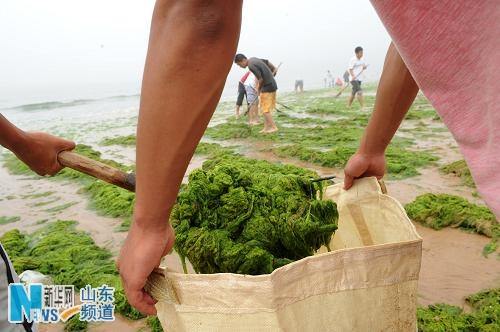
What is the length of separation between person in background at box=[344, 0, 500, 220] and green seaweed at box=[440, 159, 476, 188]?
4.83 meters

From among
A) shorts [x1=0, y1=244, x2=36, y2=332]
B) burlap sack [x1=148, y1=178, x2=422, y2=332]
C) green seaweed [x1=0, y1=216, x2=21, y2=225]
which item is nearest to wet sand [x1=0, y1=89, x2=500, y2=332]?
green seaweed [x1=0, y1=216, x2=21, y2=225]

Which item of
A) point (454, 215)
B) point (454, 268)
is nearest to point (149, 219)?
point (454, 268)

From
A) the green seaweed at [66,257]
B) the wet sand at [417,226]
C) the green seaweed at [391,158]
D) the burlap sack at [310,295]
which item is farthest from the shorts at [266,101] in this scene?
the burlap sack at [310,295]

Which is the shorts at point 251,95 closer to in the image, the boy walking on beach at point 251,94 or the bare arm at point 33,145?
the boy walking on beach at point 251,94

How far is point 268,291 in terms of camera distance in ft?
3.67

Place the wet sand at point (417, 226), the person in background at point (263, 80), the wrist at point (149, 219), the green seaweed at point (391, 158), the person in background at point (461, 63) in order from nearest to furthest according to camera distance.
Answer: the person in background at point (461, 63) → the wrist at point (149, 219) → the wet sand at point (417, 226) → the green seaweed at point (391, 158) → the person in background at point (263, 80)

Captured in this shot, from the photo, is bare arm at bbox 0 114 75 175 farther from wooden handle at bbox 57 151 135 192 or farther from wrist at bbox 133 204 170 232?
wrist at bbox 133 204 170 232

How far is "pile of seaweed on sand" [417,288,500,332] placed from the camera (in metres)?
2.36

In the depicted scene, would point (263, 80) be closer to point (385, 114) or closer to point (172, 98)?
point (385, 114)

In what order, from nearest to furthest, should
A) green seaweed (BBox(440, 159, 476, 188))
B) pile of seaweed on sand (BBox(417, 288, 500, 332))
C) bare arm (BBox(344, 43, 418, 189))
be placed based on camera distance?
bare arm (BBox(344, 43, 418, 189))
pile of seaweed on sand (BBox(417, 288, 500, 332))
green seaweed (BBox(440, 159, 476, 188))

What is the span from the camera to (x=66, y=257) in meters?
4.05

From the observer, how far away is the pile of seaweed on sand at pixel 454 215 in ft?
11.7

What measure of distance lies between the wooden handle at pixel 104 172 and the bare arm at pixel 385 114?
1037mm
